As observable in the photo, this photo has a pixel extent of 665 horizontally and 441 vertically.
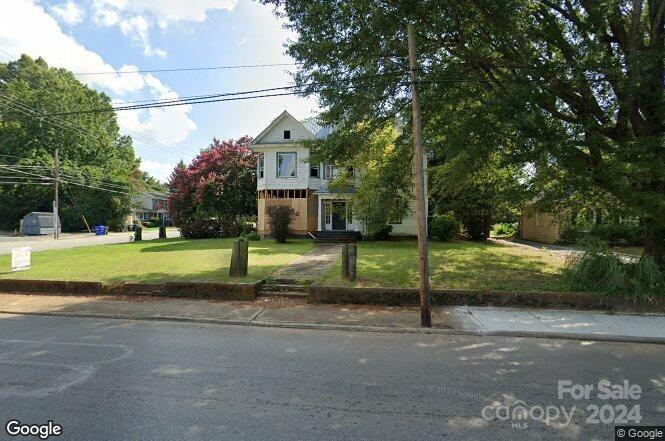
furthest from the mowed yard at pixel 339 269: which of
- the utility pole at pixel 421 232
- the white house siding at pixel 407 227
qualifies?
the white house siding at pixel 407 227

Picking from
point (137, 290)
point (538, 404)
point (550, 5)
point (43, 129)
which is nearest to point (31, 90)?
point (43, 129)

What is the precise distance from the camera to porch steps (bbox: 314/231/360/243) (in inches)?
964

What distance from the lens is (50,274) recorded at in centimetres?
1203

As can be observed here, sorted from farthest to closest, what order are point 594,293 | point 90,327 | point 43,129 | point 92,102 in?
point 92,102 < point 43,129 < point 594,293 < point 90,327

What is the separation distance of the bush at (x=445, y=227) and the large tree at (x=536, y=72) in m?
11.7

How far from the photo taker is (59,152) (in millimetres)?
47938

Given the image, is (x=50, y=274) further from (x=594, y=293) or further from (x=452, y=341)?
(x=594, y=293)

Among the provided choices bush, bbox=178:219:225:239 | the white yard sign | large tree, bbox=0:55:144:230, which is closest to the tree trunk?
the white yard sign

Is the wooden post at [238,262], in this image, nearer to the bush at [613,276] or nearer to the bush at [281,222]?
the bush at [613,276]

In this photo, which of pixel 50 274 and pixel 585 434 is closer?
pixel 585 434

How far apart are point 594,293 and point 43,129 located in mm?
56900

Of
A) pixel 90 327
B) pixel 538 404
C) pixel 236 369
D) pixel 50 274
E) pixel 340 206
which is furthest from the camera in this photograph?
pixel 340 206

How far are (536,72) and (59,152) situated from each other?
54359 mm

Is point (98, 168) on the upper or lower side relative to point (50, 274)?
upper
